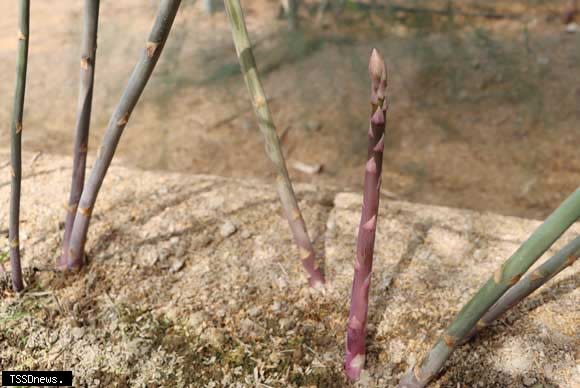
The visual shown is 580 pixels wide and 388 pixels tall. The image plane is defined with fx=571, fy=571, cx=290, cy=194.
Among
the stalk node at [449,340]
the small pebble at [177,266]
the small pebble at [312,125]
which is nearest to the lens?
the stalk node at [449,340]

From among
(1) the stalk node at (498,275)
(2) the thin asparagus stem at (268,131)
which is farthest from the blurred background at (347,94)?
(1) the stalk node at (498,275)

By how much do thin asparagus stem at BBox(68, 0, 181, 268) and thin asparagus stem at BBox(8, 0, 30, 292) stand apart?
86mm

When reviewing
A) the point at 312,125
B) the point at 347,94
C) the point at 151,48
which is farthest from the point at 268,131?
the point at 347,94

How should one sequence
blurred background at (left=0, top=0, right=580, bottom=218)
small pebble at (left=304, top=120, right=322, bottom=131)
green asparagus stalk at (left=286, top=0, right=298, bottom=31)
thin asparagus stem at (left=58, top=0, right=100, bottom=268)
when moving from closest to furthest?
thin asparagus stem at (left=58, top=0, right=100, bottom=268), blurred background at (left=0, top=0, right=580, bottom=218), small pebble at (left=304, top=120, right=322, bottom=131), green asparagus stalk at (left=286, top=0, right=298, bottom=31)

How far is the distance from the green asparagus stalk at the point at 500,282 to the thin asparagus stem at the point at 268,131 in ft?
0.79

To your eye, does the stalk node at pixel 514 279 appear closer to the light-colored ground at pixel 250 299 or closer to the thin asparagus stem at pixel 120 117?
the light-colored ground at pixel 250 299

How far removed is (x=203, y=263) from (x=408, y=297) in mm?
344

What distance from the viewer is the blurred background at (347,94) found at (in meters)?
1.92

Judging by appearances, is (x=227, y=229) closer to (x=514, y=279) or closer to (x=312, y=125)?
(x=514, y=279)

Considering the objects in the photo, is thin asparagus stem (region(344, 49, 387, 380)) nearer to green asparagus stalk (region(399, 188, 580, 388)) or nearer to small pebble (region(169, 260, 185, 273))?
green asparagus stalk (region(399, 188, 580, 388))

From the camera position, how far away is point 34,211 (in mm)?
1079

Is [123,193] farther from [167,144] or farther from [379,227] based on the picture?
[167,144]

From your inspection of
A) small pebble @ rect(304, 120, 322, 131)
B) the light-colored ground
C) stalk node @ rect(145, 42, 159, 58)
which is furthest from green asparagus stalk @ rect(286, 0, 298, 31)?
stalk node @ rect(145, 42, 159, 58)

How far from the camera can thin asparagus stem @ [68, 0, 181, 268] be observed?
0.68m
